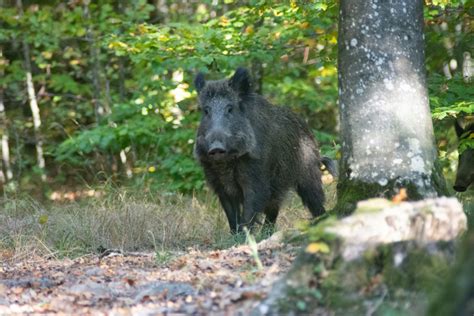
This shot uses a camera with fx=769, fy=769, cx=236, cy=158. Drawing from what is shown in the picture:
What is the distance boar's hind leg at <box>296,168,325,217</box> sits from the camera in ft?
29.0

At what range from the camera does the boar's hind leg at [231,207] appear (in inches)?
318

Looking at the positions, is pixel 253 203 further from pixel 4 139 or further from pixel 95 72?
pixel 4 139

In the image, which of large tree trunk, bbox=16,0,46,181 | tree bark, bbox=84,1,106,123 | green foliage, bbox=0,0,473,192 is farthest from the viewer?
large tree trunk, bbox=16,0,46,181

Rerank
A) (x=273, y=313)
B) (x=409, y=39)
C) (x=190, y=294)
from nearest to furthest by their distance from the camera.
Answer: (x=273, y=313) → (x=190, y=294) → (x=409, y=39)

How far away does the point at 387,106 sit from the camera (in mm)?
5695

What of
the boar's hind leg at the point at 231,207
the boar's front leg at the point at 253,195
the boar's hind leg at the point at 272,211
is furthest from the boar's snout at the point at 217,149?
the boar's hind leg at the point at 272,211

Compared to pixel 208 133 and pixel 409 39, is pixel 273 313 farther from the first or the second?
pixel 208 133

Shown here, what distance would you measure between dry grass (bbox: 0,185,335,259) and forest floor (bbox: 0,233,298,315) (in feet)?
1.72

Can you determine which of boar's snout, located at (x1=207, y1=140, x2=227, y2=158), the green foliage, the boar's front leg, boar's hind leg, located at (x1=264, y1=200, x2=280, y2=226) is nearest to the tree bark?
the green foliage

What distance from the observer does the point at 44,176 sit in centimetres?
1504

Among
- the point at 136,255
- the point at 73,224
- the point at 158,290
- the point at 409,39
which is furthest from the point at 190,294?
the point at 73,224

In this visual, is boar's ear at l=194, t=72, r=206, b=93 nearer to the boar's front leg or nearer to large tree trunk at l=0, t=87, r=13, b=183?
the boar's front leg

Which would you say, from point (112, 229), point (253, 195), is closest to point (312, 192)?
point (253, 195)

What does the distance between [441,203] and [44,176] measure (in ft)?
39.1
